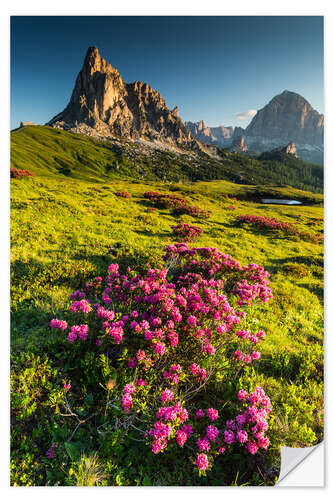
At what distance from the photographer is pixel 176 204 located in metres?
9.84

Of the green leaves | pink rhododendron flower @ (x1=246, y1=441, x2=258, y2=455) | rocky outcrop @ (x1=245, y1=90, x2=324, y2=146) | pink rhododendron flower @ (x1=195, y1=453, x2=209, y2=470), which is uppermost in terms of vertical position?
rocky outcrop @ (x1=245, y1=90, x2=324, y2=146)

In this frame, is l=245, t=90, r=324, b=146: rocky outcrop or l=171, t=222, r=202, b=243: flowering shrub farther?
l=171, t=222, r=202, b=243: flowering shrub

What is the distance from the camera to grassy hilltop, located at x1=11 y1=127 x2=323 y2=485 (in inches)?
98.1

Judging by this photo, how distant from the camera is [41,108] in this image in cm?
584

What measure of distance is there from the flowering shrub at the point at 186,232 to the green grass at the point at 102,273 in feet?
1.31

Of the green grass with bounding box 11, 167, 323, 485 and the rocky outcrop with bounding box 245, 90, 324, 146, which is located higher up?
the rocky outcrop with bounding box 245, 90, 324, 146

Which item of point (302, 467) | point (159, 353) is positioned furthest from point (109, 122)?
point (302, 467)

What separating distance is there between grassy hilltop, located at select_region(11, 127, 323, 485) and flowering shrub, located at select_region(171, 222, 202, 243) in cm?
30

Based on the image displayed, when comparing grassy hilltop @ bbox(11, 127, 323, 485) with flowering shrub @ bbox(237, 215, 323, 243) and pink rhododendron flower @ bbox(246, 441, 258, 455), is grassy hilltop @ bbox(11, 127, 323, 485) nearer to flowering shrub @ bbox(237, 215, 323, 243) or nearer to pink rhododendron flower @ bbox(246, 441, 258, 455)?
flowering shrub @ bbox(237, 215, 323, 243)

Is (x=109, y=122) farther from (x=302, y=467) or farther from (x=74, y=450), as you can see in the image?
(x=302, y=467)

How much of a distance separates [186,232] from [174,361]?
5.53 meters

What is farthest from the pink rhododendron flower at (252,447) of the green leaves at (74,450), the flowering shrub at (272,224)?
the flowering shrub at (272,224)

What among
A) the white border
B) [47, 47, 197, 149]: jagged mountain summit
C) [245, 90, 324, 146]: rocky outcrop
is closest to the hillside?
[47, 47, 197, 149]: jagged mountain summit
